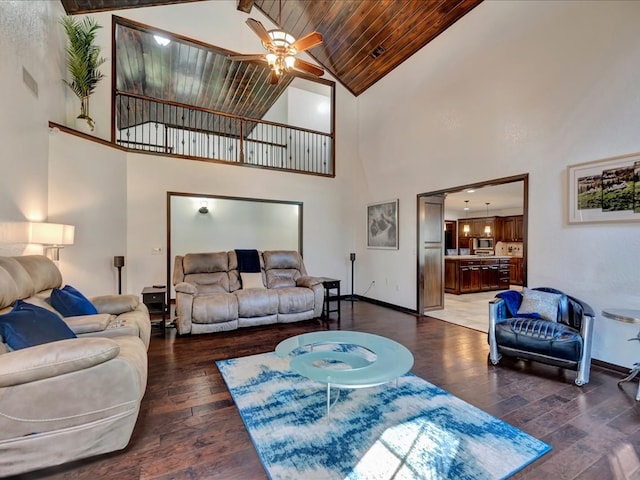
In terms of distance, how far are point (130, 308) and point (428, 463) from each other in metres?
2.98

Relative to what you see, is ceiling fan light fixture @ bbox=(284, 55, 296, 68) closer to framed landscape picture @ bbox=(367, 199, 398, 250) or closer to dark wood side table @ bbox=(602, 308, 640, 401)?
framed landscape picture @ bbox=(367, 199, 398, 250)

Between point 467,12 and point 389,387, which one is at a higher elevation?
point 467,12

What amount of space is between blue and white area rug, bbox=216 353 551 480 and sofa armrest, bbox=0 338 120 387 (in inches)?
40.4

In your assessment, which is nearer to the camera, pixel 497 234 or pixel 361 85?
pixel 361 85

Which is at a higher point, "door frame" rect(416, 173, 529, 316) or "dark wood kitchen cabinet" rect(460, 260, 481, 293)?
"door frame" rect(416, 173, 529, 316)

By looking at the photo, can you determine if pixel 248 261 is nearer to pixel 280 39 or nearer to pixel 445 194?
pixel 280 39

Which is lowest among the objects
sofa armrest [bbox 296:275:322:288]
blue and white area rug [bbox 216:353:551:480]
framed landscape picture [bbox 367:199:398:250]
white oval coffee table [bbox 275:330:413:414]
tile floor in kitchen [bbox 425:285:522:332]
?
tile floor in kitchen [bbox 425:285:522:332]

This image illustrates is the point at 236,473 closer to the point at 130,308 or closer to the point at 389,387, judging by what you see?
the point at 389,387

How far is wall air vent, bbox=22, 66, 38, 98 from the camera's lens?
10.2 feet

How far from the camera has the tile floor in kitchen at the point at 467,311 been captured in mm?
4582

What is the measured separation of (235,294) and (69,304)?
199 centimetres

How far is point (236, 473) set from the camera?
1600 mm

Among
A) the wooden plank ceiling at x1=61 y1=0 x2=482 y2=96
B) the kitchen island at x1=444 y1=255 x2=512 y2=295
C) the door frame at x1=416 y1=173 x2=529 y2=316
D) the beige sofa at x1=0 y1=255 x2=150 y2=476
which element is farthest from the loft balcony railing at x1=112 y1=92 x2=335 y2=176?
the beige sofa at x1=0 y1=255 x2=150 y2=476

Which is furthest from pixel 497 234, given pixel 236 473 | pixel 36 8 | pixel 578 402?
pixel 36 8
